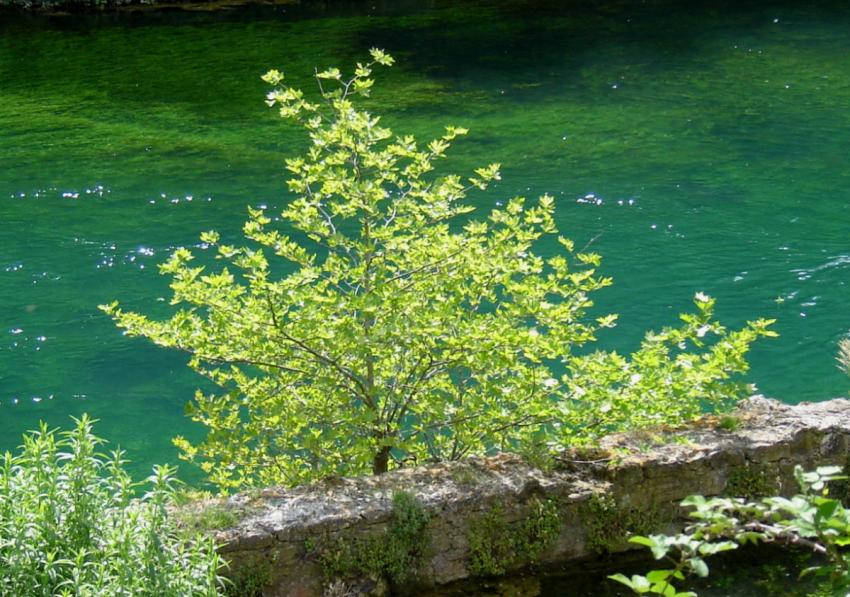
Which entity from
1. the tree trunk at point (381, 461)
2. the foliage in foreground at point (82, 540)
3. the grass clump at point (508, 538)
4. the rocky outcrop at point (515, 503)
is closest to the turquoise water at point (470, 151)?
the tree trunk at point (381, 461)

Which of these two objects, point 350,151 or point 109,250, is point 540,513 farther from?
point 109,250

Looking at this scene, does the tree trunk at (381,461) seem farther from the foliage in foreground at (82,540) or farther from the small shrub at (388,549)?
the foliage in foreground at (82,540)

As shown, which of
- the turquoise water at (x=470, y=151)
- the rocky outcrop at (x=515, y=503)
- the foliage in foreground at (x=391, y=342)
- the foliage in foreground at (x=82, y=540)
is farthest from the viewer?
the turquoise water at (x=470, y=151)

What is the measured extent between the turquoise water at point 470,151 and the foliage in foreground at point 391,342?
80.5 inches

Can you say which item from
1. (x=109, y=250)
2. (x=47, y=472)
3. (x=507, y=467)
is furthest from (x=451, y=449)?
(x=109, y=250)

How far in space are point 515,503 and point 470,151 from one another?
7526 millimetres

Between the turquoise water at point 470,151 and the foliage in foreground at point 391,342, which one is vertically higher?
the foliage in foreground at point 391,342

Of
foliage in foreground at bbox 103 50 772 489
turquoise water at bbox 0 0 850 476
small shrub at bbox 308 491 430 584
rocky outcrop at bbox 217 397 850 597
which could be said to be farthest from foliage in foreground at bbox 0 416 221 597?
turquoise water at bbox 0 0 850 476

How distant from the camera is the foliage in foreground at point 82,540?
3.38m

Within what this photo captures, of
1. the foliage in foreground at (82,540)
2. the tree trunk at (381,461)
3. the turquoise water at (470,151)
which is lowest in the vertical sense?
the turquoise water at (470,151)

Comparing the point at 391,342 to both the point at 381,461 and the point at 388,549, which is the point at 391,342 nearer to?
the point at 381,461

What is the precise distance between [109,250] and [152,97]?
204 inches

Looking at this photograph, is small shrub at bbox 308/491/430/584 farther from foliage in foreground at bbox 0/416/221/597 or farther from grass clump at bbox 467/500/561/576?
foliage in foreground at bbox 0/416/221/597

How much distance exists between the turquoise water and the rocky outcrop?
81.9 inches
